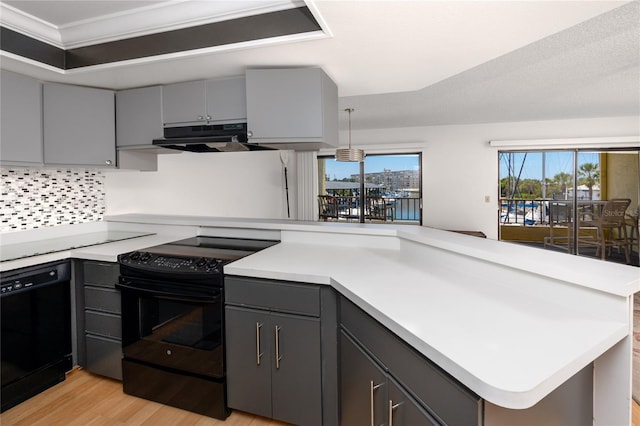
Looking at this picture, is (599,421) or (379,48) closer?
(599,421)

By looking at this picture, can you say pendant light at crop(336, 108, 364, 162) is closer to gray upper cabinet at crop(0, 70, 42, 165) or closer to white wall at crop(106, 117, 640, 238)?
white wall at crop(106, 117, 640, 238)

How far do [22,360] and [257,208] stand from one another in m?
3.46

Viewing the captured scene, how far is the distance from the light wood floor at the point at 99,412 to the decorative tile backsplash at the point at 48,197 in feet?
3.89

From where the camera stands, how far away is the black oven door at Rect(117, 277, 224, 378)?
1.76m

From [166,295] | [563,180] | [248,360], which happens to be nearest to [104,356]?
[166,295]

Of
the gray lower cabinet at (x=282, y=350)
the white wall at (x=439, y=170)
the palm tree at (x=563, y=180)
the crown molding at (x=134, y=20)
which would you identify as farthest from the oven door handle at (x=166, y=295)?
the palm tree at (x=563, y=180)

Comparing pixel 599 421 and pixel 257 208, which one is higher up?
pixel 257 208

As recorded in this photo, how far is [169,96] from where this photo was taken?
7.24ft

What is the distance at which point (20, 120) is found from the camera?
80.5 inches

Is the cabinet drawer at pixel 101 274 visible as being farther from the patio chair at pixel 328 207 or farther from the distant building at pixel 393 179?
the distant building at pixel 393 179

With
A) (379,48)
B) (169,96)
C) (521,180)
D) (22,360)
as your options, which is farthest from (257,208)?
(521,180)

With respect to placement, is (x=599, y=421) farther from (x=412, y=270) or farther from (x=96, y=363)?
(x=96, y=363)

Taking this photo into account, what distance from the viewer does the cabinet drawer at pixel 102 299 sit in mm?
2029

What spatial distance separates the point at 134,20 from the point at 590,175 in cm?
633
